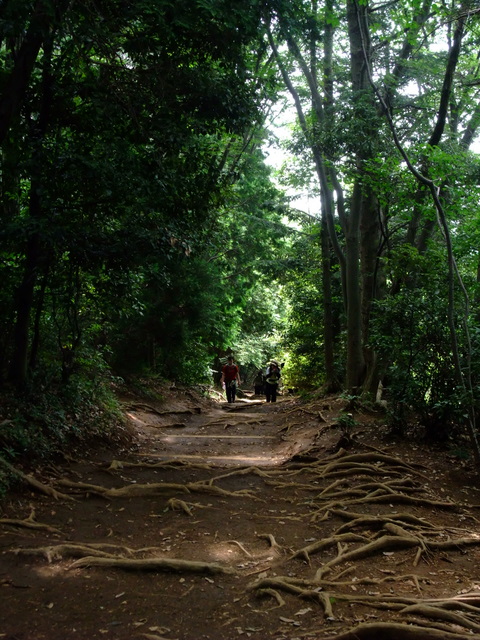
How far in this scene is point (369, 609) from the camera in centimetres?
449

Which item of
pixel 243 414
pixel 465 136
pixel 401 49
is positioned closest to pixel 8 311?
pixel 243 414

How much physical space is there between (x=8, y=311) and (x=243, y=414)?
9.78 meters

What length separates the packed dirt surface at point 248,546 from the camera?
14.1 ft

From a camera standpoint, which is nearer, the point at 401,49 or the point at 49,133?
the point at 49,133

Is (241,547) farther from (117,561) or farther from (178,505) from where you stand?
(178,505)

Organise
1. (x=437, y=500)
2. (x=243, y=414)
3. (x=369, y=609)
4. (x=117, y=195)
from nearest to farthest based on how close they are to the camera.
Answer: (x=369, y=609) < (x=437, y=500) < (x=117, y=195) < (x=243, y=414)

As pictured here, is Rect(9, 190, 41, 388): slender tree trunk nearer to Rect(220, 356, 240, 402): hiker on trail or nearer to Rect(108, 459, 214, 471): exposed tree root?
Rect(108, 459, 214, 471): exposed tree root

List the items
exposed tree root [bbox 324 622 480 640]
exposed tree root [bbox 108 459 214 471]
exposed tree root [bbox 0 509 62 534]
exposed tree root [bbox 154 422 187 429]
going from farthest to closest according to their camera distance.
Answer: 1. exposed tree root [bbox 154 422 187 429]
2. exposed tree root [bbox 108 459 214 471]
3. exposed tree root [bbox 0 509 62 534]
4. exposed tree root [bbox 324 622 480 640]

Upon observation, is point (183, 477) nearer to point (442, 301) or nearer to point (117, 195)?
point (117, 195)

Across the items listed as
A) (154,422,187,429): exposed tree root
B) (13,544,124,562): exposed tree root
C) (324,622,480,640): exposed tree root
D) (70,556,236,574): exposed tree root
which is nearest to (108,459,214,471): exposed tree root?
(13,544,124,562): exposed tree root

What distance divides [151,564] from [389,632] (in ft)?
7.32

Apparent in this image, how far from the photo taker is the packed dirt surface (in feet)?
14.1

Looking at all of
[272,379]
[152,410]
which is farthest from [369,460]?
[272,379]

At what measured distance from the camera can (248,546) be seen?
609 cm
